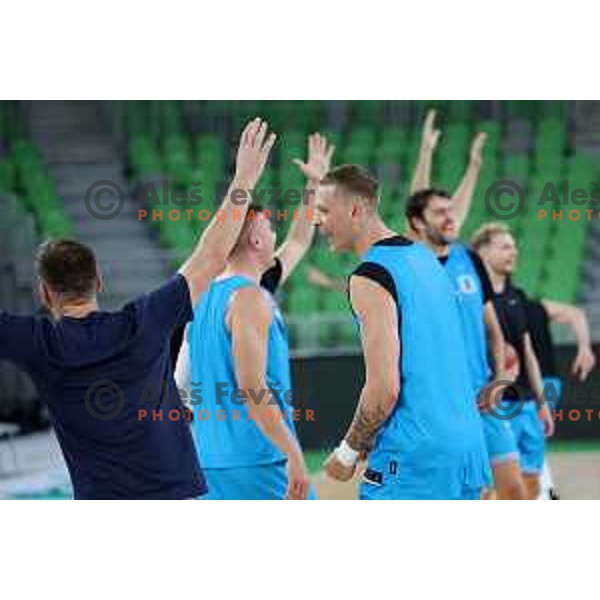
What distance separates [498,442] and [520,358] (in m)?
0.55

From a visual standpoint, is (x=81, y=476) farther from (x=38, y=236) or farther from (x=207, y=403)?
(x=38, y=236)

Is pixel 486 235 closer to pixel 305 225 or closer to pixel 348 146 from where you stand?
pixel 348 146

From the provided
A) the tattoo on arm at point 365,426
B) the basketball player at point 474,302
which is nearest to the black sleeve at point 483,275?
the basketball player at point 474,302

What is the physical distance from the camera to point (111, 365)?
3814 mm

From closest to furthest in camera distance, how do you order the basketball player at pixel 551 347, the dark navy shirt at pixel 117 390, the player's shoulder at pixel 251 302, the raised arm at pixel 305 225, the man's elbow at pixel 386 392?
the dark navy shirt at pixel 117 390 < the man's elbow at pixel 386 392 < the player's shoulder at pixel 251 302 < the raised arm at pixel 305 225 < the basketball player at pixel 551 347

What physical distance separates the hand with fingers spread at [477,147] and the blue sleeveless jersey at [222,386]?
2.04 metres

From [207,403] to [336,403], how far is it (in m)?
1.66

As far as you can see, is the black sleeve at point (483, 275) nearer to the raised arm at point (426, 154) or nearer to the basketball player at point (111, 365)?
the raised arm at point (426, 154)

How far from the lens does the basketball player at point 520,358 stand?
21.6ft

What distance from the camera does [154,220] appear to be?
Result: 6.74m

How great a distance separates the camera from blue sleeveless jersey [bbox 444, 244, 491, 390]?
609 centimetres

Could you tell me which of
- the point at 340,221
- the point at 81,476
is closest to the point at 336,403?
the point at 340,221
